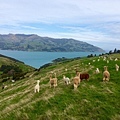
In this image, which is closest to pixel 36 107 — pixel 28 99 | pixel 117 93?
pixel 28 99

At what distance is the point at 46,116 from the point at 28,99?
15.8 feet

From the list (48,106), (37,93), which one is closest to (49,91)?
(37,93)

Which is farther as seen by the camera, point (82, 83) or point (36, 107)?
point (82, 83)

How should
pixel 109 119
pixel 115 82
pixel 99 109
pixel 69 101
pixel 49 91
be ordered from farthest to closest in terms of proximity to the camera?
pixel 115 82, pixel 49 91, pixel 69 101, pixel 99 109, pixel 109 119

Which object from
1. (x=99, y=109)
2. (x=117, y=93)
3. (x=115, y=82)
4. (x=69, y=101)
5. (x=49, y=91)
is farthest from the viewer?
(x=115, y=82)

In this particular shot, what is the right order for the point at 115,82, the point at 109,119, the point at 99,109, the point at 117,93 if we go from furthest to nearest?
1. the point at 115,82
2. the point at 117,93
3. the point at 99,109
4. the point at 109,119

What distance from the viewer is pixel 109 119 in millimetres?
18062

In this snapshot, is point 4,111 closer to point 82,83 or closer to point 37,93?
point 37,93

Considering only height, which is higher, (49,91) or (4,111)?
(49,91)

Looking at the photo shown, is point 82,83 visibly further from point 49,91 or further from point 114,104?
point 114,104

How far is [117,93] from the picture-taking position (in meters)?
22.4

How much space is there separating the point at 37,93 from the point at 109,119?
9636 mm

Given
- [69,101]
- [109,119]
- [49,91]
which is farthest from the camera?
[49,91]

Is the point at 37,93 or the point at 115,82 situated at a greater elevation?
the point at 115,82
